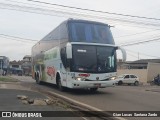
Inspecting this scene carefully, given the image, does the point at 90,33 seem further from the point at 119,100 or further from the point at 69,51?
the point at 119,100

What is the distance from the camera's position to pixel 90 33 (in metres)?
20.8

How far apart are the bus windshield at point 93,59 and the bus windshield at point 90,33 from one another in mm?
415

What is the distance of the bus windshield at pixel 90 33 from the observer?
20562 mm

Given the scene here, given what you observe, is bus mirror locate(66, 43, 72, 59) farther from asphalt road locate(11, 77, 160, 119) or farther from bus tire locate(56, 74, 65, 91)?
bus tire locate(56, 74, 65, 91)

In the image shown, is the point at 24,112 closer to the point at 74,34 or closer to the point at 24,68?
the point at 74,34

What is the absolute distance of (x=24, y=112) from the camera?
38.2ft

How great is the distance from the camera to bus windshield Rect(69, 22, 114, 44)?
810 inches

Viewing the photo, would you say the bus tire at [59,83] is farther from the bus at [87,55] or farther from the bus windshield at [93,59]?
the bus windshield at [93,59]

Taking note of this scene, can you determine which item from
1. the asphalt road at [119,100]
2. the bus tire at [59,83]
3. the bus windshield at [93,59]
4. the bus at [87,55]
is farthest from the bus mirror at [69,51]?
the bus tire at [59,83]

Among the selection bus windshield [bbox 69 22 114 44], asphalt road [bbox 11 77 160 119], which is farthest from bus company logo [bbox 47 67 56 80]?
bus windshield [bbox 69 22 114 44]

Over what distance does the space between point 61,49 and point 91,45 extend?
245cm

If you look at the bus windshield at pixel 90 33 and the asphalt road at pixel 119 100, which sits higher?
the bus windshield at pixel 90 33

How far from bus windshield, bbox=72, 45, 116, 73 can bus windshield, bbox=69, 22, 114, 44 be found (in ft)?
1.36

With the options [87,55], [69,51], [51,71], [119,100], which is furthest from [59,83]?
[119,100]
